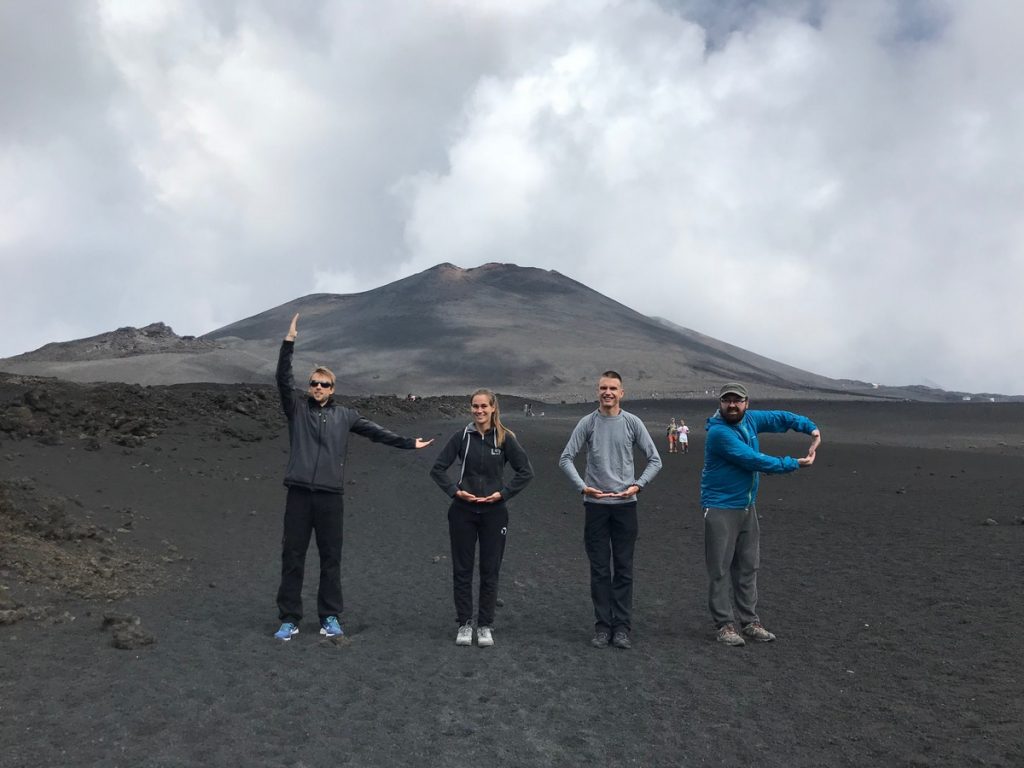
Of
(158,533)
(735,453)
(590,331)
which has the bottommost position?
(158,533)

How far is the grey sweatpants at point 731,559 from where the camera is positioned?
5855 mm

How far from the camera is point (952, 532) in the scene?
11391 millimetres

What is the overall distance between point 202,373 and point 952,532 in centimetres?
7020

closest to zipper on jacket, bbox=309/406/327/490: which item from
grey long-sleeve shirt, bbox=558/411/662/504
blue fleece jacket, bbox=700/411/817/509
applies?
grey long-sleeve shirt, bbox=558/411/662/504

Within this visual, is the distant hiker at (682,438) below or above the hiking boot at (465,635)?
above

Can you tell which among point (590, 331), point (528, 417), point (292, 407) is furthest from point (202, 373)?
point (292, 407)

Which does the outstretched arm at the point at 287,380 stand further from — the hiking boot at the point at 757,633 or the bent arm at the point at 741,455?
the hiking boot at the point at 757,633

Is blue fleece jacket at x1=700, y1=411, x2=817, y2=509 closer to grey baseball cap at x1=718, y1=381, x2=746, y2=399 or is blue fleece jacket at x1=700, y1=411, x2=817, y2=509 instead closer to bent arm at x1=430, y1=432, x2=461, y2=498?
grey baseball cap at x1=718, y1=381, x2=746, y2=399

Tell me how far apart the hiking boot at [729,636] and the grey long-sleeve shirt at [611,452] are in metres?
1.11

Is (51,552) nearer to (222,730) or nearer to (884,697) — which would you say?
(222,730)

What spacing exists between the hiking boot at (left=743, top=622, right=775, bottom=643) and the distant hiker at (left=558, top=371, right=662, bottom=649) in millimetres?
832

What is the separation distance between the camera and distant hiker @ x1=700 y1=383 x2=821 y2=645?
5820mm

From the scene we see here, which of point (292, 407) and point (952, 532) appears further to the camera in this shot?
point (952, 532)

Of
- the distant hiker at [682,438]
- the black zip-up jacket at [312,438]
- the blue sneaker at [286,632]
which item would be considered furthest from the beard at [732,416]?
the distant hiker at [682,438]
